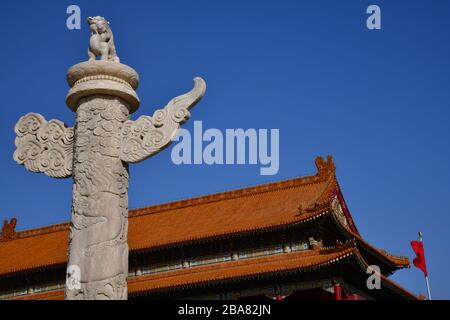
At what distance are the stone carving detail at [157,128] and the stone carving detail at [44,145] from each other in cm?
71

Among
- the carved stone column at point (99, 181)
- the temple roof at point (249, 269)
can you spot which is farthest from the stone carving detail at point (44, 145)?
the temple roof at point (249, 269)

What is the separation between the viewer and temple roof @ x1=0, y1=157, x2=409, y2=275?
22.2 metres

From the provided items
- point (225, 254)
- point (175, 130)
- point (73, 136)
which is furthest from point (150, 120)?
point (225, 254)

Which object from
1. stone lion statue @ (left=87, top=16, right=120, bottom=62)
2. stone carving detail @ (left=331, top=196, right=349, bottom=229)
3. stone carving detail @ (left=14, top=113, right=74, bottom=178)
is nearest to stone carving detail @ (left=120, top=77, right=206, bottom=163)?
stone carving detail @ (left=14, top=113, right=74, bottom=178)

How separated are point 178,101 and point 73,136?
124 cm

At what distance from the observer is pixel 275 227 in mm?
21266

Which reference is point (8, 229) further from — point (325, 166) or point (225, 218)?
point (325, 166)

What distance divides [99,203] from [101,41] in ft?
6.51

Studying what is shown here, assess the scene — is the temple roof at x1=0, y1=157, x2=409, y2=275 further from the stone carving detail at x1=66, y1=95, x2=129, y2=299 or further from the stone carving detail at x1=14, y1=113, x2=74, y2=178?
the stone carving detail at x1=66, y1=95, x2=129, y2=299

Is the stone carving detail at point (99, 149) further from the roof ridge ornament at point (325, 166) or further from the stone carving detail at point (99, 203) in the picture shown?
the roof ridge ornament at point (325, 166)

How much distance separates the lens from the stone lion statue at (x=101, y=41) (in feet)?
23.4

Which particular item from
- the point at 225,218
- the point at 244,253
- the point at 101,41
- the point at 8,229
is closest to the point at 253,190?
the point at 225,218
